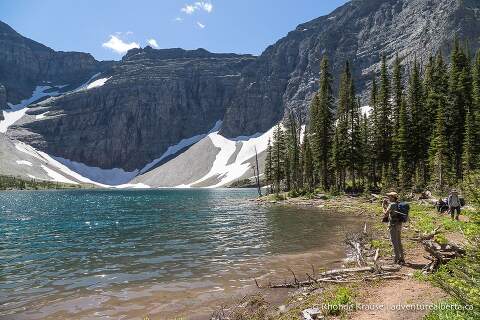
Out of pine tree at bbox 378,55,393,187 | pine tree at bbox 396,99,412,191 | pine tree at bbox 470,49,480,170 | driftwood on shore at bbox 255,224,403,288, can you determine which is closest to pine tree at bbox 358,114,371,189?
pine tree at bbox 378,55,393,187

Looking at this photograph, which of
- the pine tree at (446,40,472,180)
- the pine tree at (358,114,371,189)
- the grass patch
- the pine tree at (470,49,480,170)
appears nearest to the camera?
the grass patch

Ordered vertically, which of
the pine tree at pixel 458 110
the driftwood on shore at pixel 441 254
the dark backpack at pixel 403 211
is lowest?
the driftwood on shore at pixel 441 254

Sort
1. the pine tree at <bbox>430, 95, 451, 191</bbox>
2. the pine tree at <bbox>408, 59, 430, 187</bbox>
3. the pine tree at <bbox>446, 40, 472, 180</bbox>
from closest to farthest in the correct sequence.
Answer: the pine tree at <bbox>430, 95, 451, 191</bbox> < the pine tree at <bbox>446, 40, 472, 180</bbox> < the pine tree at <bbox>408, 59, 430, 187</bbox>

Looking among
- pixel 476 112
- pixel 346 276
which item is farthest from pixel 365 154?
pixel 346 276

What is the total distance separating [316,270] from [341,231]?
1357cm

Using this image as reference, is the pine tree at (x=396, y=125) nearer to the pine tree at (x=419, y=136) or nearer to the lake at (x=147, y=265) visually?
the pine tree at (x=419, y=136)

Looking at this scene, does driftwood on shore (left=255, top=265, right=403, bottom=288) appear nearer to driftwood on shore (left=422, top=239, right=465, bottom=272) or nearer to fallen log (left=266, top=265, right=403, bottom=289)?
fallen log (left=266, top=265, right=403, bottom=289)

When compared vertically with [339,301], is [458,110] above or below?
above

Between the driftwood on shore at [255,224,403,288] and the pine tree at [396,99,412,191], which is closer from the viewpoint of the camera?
the driftwood on shore at [255,224,403,288]

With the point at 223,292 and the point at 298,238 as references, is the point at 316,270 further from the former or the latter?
the point at 298,238

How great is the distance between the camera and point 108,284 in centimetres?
1816

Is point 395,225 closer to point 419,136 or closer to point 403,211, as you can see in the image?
point 403,211

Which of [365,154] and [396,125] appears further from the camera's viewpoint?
[365,154]

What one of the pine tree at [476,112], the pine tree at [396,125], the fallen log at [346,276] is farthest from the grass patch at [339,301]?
the pine tree at [396,125]
